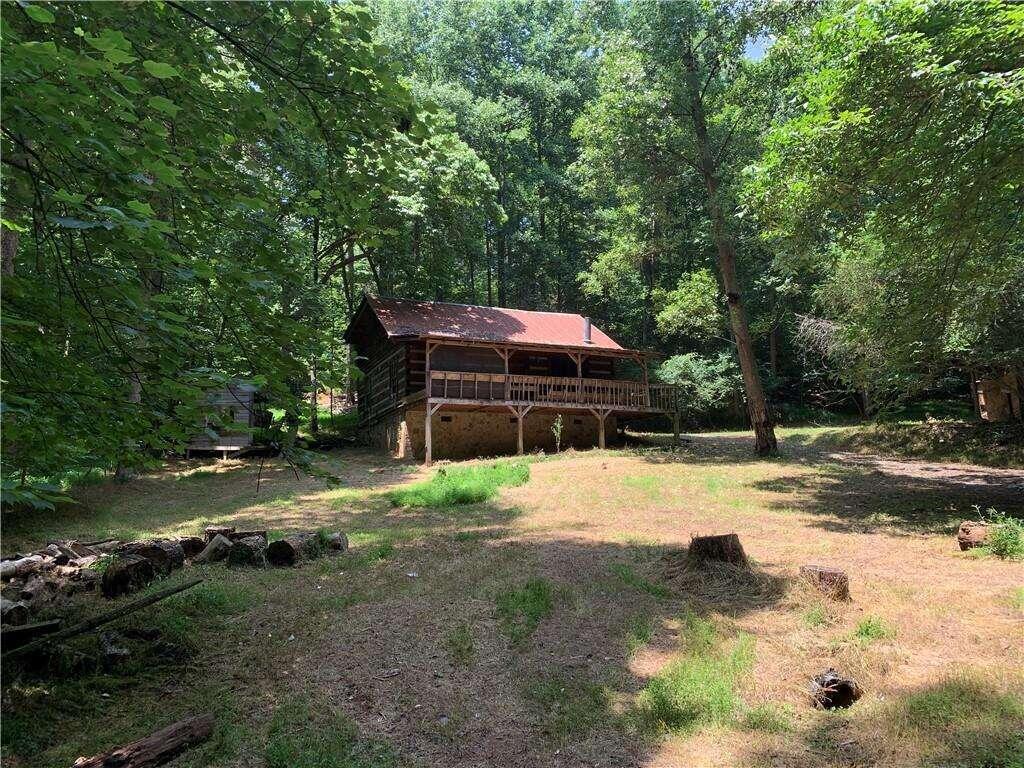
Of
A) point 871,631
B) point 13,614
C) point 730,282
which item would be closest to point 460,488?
point 13,614

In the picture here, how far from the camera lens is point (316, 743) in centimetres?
353

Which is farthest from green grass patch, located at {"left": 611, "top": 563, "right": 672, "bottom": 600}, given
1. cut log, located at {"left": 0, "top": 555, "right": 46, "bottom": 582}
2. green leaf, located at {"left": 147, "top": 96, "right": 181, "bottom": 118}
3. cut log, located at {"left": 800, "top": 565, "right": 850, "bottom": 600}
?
cut log, located at {"left": 0, "top": 555, "right": 46, "bottom": 582}

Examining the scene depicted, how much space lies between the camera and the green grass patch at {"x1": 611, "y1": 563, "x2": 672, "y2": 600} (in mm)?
5844

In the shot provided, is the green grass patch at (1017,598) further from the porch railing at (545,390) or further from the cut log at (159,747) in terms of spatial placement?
the porch railing at (545,390)

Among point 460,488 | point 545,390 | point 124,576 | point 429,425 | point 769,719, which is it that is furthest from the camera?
point 545,390

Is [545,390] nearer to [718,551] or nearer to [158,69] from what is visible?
[718,551]

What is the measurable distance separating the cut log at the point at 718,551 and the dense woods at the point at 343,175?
14.2 ft

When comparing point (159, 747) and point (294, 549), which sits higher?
point (294, 549)

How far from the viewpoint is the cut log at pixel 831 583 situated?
5363 millimetres

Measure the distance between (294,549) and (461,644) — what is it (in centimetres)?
347

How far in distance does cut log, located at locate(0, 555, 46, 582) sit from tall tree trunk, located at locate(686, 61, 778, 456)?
1726 cm

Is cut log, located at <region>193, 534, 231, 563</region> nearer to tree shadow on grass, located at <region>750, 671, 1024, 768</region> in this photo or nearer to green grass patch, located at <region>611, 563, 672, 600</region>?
green grass patch, located at <region>611, 563, 672, 600</region>

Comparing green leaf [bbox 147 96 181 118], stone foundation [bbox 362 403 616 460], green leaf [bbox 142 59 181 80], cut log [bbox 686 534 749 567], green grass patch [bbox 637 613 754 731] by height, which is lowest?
green grass patch [bbox 637 613 754 731]

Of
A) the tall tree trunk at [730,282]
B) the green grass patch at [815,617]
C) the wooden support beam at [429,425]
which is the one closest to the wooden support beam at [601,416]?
the tall tree trunk at [730,282]
